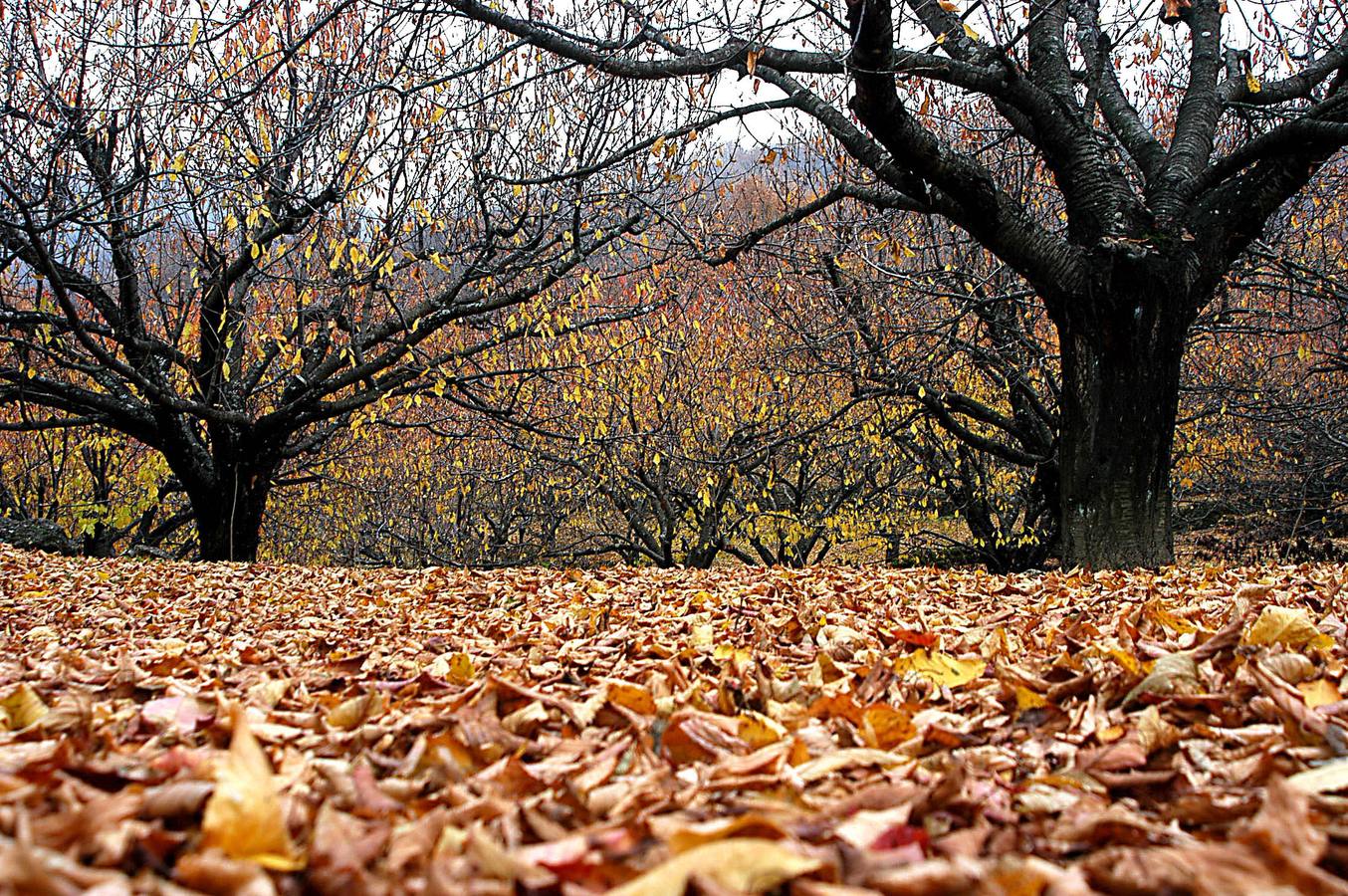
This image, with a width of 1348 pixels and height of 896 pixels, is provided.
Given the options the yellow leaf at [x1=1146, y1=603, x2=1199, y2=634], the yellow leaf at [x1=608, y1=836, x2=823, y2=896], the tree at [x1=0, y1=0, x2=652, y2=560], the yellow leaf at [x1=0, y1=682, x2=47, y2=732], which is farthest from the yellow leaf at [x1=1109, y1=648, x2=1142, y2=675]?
the tree at [x1=0, y1=0, x2=652, y2=560]

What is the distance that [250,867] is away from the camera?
1.02 m

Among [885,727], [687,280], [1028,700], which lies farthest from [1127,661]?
[687,280]

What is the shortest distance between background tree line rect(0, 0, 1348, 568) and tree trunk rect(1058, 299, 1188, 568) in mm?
20

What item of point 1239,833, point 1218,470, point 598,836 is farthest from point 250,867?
point 1218,470

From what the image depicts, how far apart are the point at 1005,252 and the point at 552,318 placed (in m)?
3.66

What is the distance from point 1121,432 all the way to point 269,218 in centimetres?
705

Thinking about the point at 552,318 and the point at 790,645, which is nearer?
the point at 790,645

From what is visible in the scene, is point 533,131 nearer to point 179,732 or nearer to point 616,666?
point 616,666

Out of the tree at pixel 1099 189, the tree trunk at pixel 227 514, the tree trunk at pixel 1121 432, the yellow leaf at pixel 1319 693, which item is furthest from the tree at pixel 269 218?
the yellow leaf at pixel 1319 693

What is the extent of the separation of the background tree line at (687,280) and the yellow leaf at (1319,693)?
319 cm

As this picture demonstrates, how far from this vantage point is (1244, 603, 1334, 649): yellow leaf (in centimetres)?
226

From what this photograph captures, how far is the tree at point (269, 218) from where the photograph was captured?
6828mm

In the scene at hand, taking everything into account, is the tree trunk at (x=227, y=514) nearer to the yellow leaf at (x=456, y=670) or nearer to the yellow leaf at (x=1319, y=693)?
the yellow leaf at (x=456, y=670)

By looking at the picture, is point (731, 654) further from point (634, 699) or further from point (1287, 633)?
point (1287, 633)
